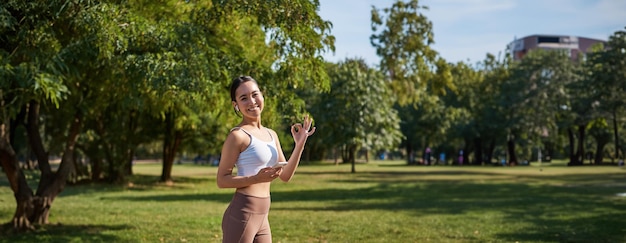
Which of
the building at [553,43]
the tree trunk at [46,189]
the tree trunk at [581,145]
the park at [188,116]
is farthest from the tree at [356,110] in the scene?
the building at [553,43]

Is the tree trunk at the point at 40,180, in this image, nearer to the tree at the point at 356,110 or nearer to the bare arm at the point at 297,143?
the bare arm at the point at 297,143

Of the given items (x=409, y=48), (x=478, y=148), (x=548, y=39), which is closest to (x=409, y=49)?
(x=409, y=48)

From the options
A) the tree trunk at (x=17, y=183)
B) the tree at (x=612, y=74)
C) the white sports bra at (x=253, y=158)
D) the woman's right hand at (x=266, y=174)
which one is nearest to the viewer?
the woman's right hand at (x=266, y=174)

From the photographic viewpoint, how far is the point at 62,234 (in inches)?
544

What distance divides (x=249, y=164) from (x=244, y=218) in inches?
14.8

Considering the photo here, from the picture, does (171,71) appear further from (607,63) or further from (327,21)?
(607,63)

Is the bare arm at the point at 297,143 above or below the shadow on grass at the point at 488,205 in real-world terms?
above

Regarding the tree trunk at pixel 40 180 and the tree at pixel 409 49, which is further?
the tree at pixel 409 49

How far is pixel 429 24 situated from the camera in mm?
32344

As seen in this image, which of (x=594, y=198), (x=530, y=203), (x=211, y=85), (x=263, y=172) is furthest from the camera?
(x=594, y=198)

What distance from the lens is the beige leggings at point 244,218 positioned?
15.9 feet

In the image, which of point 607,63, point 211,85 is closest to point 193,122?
point 211,85

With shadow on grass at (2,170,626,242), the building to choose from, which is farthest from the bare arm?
the building

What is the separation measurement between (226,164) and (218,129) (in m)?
30.8
